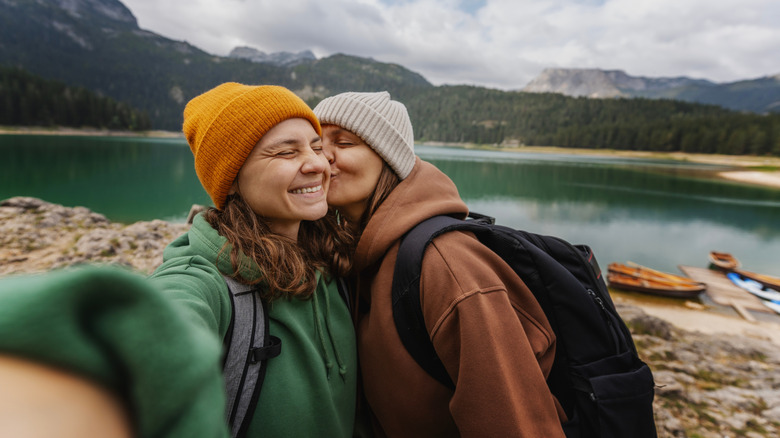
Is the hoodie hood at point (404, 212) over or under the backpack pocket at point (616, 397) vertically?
over

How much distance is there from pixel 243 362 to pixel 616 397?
1169 mm

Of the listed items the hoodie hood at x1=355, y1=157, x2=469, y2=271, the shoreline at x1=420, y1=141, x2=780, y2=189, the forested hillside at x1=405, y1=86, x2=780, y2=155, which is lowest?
the hoodie hood at x1=355, y1=157, x2=469, y2=271

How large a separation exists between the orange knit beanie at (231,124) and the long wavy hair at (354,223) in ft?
1.62

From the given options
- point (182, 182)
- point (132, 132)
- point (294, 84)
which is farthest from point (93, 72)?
point (182, 182)

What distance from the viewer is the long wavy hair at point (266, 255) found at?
1.10m

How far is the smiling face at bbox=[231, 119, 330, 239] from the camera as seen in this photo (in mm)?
1242

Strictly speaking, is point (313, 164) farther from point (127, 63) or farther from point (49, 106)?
point (127, 63)

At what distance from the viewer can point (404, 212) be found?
1343mm

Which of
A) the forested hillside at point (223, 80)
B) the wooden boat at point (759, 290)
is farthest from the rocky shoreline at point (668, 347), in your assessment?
the forested hillside at point (223, 80)

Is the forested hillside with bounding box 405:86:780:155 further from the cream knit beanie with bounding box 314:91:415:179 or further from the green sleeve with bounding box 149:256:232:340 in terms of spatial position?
the green sleeve with bounding box 149:256:232:340

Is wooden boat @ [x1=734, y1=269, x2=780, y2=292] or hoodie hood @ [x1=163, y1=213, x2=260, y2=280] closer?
hoodie hood @ [x1=163, y1=213, x2=260, y2=280]

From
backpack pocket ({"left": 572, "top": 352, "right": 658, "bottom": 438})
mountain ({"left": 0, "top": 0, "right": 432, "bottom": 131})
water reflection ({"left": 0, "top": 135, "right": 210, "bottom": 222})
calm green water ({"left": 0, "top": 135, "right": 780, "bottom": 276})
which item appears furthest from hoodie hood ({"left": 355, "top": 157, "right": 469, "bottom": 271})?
mountain ({"left": 0, "top": 0, "right": 432, "bottom": 131})

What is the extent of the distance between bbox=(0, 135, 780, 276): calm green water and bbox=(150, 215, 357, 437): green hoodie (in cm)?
1223

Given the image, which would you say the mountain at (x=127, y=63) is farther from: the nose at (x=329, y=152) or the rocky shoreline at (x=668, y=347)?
the nose at (x=329, y=152)
